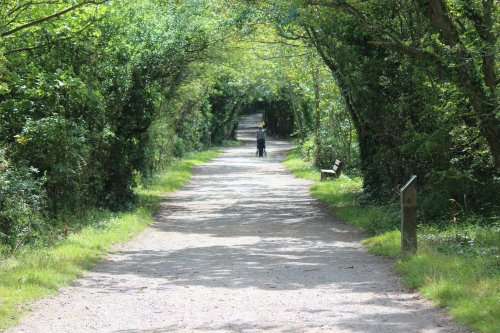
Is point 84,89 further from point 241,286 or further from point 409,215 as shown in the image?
point 409,215

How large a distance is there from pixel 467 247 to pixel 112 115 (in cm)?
1003

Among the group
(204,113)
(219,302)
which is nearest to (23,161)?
(219,302)

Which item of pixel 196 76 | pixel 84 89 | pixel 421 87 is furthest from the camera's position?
pixel 196 76

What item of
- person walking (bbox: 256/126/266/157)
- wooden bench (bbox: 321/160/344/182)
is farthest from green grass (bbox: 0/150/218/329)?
person walking (bbox: 256/126/266/157)

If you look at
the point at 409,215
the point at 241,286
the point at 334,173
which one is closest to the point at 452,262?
the point at 409,215

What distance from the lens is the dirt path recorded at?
775 centimetres

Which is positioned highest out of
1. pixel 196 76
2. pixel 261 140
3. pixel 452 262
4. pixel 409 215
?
pixel 196 76

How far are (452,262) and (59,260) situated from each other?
225 inches

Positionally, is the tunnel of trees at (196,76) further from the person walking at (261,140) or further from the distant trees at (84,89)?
the person walking at (261,140)

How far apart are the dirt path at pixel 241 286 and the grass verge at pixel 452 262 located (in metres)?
0.24

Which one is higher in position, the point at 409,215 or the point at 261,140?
the point at 409,215

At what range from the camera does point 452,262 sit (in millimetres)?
10156

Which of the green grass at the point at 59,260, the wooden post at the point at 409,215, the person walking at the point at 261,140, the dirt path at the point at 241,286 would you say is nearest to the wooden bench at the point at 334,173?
the dirt path at the point at 241,286

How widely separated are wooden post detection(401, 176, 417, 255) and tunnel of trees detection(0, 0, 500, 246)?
1725 mm
